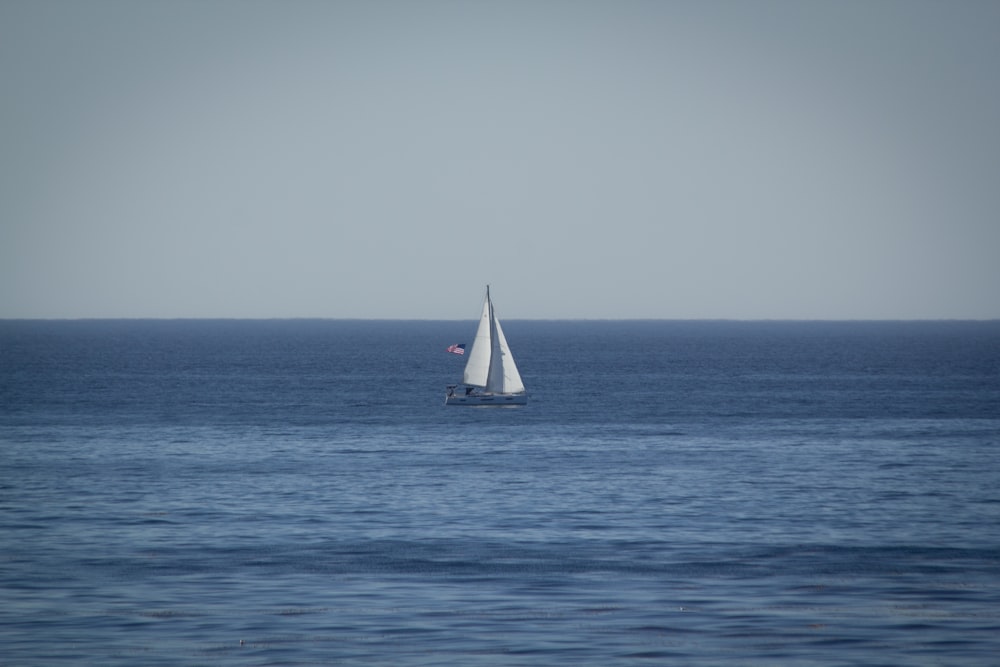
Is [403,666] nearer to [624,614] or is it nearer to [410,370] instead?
[624,614]

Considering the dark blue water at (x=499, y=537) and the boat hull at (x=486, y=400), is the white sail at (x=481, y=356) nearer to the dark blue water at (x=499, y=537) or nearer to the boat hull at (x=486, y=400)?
the boat hull at (x=486, y=400)

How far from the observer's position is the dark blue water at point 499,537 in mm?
28203

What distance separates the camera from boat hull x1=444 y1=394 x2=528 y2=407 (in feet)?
324

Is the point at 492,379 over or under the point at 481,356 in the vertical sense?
under

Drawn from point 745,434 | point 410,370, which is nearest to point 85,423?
point 745,434

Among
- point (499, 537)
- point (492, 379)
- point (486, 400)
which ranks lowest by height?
point (499, 537)

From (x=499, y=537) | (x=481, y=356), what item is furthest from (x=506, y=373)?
(x=499, y=537)

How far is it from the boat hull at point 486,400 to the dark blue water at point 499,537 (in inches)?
90.1

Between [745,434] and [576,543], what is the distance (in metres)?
40.6

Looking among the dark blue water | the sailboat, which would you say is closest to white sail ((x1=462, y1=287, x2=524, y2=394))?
the sailboat

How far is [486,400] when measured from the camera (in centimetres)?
9912

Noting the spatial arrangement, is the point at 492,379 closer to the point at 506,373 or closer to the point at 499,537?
the point at 506,373

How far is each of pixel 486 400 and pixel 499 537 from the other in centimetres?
5734

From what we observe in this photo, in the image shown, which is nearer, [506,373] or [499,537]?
[499,537]
